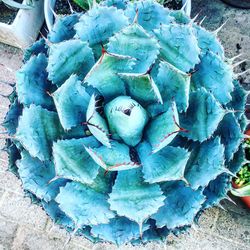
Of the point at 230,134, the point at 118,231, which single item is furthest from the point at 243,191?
the point at 118,231

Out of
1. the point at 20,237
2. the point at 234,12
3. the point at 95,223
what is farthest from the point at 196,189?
the point at 234,12

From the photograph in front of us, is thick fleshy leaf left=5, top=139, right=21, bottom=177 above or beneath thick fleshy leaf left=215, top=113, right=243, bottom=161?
beneath

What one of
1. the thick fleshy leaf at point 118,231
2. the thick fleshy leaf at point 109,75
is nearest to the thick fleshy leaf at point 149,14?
the thick fleshy leaf at point 109,75

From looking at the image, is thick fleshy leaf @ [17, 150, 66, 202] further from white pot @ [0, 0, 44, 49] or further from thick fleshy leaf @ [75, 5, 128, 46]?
white pot @ [0, 0, 44, 49]

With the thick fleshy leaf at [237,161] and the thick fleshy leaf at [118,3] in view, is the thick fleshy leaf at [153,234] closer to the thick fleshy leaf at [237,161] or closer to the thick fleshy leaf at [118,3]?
the thick fleshy leaf at [237,161]

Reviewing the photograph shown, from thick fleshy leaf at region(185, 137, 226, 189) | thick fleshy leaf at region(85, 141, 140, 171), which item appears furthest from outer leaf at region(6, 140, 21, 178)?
thick fleshy leaf at region(185, 137, 226, 189)

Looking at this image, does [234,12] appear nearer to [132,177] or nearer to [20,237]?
[132,177]

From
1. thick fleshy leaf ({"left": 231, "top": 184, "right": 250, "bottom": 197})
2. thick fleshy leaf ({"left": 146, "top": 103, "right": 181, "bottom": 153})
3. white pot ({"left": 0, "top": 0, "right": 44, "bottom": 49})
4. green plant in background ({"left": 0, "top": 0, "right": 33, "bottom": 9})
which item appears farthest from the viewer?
white pot ({"left": 0, "top": 0, "right": 44, "bottom": 49})
